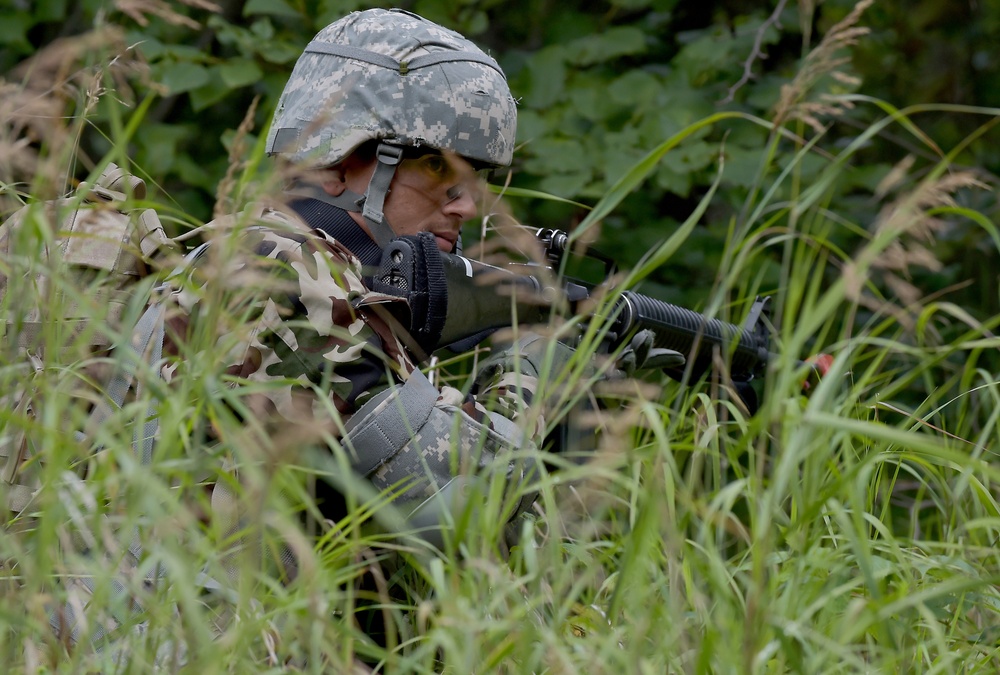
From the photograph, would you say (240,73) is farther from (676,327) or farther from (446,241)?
(676,327)

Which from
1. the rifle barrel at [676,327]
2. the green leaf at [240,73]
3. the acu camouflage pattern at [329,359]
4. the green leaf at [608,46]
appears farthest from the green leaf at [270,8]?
the acu camouflage pattern at [329,359]

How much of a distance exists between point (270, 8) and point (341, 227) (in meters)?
1.91

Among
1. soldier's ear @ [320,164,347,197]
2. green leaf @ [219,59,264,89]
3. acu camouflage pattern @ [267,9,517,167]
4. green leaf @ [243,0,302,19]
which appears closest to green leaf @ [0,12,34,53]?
green leaf @ [219,59,264,89]

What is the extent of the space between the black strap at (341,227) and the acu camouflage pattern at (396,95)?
0.09 meters

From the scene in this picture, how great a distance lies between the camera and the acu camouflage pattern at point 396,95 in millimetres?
2426

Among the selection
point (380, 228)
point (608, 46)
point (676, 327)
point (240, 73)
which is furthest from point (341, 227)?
point (608, 46)

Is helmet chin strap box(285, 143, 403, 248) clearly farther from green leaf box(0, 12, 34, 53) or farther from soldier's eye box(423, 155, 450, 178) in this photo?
green leaf box(0, 12, 34, 53)

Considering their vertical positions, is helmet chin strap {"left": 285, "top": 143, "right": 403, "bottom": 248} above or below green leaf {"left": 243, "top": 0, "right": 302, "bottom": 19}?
above

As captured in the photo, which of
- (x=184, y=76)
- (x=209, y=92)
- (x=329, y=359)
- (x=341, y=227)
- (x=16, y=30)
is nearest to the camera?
(x=329, y=359)

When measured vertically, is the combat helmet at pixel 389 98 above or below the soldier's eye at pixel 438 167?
above

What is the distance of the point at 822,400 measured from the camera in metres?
Answer: 1.32

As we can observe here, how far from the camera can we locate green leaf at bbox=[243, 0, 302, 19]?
398 centimetres

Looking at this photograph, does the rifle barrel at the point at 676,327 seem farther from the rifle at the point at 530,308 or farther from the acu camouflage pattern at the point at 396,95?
the acu camouflage pattern at the point at 396,95

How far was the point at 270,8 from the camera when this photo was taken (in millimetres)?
4000
